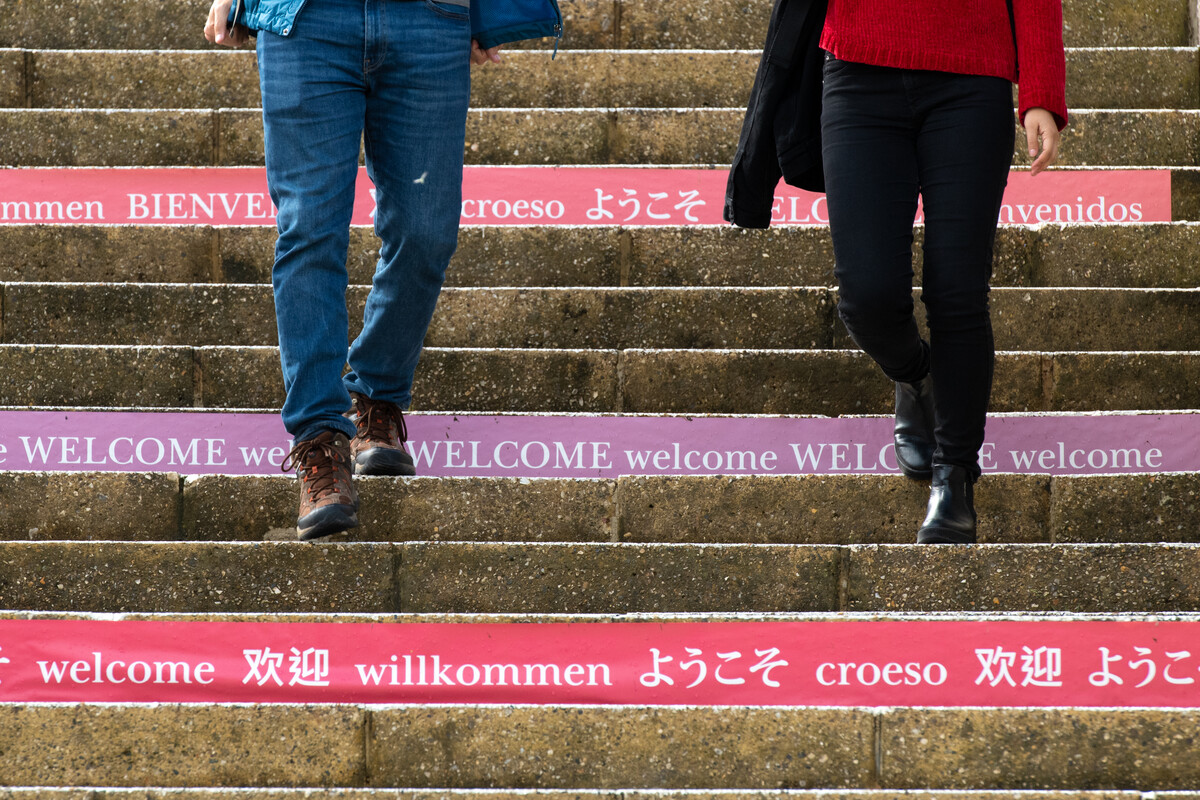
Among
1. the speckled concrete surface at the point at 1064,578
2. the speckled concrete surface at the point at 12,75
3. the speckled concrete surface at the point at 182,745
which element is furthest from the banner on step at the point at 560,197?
the speckled concrete surface at the point at 182,745

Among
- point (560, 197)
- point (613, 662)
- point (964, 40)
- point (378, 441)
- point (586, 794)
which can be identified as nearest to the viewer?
point (586, 794)

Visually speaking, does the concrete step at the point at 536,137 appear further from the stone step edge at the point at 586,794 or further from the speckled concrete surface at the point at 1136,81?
the stone step edge at the point at 586,794

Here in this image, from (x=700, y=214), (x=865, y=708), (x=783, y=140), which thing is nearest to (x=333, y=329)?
(x=783, y=140)

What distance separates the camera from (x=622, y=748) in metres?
2.47

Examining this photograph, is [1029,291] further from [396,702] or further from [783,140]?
[396,702]

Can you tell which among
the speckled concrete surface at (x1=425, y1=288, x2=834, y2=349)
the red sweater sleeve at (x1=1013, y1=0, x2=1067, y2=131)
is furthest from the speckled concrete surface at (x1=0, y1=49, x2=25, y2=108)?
the red sweater sleeve at (x1=1013, y1=0, x2=1067, y2=131)

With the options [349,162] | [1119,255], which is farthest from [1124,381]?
[349,162]

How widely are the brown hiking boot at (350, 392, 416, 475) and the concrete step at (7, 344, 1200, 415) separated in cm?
53

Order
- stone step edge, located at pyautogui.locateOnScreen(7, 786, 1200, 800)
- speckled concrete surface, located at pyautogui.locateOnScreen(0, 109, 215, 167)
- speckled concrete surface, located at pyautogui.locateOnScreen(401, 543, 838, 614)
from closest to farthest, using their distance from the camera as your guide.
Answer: stone step edge, located at pyautogui.locateOnScreen(7, 786, 1200, 800) < speckled concrete surface, located at pyautogui.locateOnScreen(401, 543, 838, 614) < speckled concrete surface, located at pyautogui.locateOnScreen(0, 109, 215, 167)

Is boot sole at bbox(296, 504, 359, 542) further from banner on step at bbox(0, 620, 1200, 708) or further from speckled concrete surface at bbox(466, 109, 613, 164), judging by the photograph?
speckled concrete surface at bbox(466, 109, 613, 164)

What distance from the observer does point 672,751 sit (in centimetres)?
245

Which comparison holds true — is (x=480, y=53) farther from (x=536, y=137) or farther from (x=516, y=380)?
(x=536, y=137)

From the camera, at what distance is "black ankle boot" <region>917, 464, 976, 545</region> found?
3037 mm

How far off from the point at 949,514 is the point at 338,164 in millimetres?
1543
